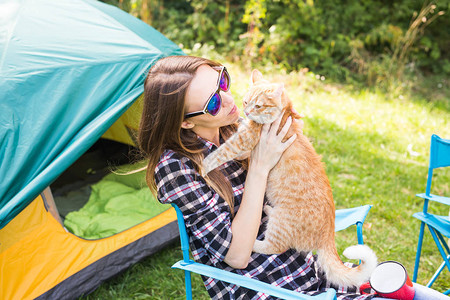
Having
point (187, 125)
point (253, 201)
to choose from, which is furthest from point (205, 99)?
point (253, 201)

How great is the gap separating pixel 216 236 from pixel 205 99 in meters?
0.52

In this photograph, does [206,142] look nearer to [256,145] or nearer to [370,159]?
[256,145]

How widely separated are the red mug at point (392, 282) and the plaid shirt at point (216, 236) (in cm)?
7

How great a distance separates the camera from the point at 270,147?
154cm

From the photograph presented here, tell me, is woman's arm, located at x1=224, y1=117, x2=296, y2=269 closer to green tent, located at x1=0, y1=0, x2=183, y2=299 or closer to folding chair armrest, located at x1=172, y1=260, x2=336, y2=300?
folding chair armrest, located at x1=172, y1=260, x2=336, y2=300

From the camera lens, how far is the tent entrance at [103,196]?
8.75ft

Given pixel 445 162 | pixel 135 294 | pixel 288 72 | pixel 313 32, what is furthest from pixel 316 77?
pixel 135 294

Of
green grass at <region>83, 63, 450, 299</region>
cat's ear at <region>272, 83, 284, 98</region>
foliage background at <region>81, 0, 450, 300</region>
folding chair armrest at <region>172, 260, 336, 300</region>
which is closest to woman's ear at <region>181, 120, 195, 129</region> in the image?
cat's ear at <region>272, 83, 284, 98</region>

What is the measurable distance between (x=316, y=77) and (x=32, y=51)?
492 cm

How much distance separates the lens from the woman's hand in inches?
59.3

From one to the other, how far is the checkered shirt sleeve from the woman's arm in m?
0.04

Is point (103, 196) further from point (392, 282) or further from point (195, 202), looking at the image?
point (392, 282)

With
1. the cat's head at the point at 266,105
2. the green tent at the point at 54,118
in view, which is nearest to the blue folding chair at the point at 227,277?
the cat's head at the point at 266,105

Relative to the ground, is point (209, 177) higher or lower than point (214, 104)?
lower
